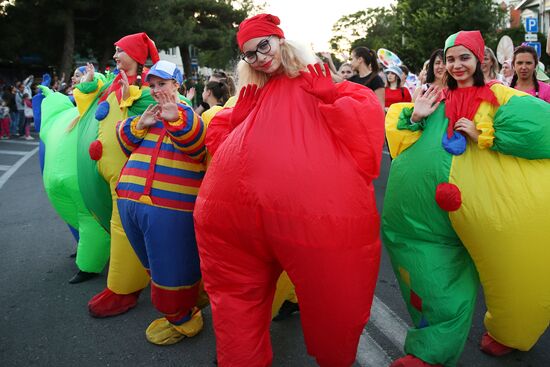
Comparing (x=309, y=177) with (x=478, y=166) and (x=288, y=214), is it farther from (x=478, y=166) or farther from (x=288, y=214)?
(x=478, y=166)

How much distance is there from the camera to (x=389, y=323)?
3.27 metres

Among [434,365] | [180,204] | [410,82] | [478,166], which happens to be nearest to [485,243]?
[478,166]

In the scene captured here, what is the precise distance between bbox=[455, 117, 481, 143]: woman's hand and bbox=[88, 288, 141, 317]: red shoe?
2.34 m

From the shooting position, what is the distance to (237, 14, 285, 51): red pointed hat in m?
2.16

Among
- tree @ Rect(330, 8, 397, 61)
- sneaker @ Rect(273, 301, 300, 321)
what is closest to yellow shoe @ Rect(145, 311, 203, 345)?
sneaker @ Rect(273, 301, 300, 321)

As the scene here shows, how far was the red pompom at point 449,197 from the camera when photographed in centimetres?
234

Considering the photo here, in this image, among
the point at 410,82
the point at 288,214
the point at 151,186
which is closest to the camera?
the point at 288,214

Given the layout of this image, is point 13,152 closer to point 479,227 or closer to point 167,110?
point 167,110

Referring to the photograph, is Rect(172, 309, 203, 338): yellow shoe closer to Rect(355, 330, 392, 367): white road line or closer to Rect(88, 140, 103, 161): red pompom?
Rect(355, 330, 392, 367): white road line

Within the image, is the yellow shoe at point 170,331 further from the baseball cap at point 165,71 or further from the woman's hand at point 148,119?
the baseball cap at point 165,71

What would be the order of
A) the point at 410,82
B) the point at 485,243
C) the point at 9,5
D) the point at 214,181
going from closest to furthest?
the point at 214,181
the point at 485,243
the point at 410,82
the point at 9,5

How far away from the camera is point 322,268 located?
197cm

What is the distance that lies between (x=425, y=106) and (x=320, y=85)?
0.70 meters

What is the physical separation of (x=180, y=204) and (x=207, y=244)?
629 mm
